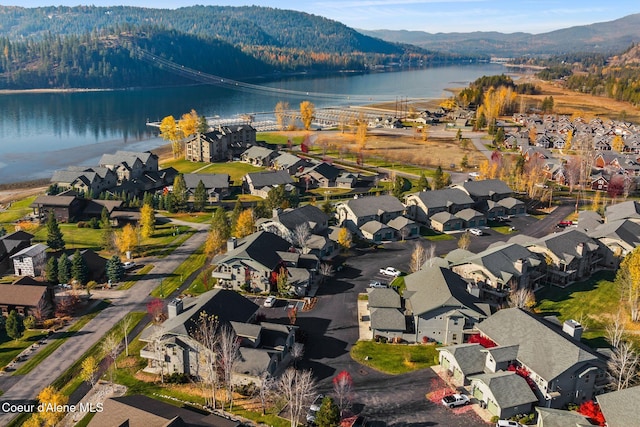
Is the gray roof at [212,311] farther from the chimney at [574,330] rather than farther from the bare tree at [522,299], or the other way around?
the chimney at [574,330]

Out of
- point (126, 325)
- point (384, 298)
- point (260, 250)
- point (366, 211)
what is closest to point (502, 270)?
point (384, 298)

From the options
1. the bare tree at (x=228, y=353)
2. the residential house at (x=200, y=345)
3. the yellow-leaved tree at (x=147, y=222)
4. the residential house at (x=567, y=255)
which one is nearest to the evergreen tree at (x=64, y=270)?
the yellow-leaved tree at (x=147, y=222)

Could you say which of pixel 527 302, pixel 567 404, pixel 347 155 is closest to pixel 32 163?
pixel 347 155

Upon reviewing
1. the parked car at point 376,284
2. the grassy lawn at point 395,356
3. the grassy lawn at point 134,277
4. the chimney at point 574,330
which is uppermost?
the chimney at point 574,330

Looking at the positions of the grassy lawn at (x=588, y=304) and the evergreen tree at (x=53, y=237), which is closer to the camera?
the grassy lawn at (x=588, y=304)

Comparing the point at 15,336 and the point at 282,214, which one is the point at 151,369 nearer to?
the point at 15,336

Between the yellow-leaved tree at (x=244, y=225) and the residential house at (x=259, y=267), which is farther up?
the yellow-leaved tree at (x=244, y=225)
